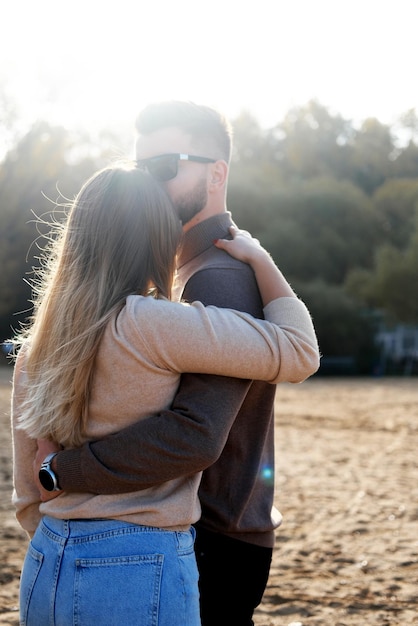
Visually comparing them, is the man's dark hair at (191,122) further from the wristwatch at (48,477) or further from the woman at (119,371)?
the wristwatch at (48,477)

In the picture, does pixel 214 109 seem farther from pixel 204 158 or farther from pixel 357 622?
pixel 357 622

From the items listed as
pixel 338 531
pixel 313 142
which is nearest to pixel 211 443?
pixel 338 531

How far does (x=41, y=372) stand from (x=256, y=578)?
827mm

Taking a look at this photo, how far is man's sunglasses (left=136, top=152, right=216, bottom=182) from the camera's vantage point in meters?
2.17

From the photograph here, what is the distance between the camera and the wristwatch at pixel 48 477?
6.02 feet

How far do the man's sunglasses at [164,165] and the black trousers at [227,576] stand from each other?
2.95ft

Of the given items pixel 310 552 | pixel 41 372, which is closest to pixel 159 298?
pixel 41 372

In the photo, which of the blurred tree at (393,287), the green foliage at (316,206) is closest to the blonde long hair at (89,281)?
the green foliage at (316,206)

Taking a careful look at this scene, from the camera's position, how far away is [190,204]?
7.12ft

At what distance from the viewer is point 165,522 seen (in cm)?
178

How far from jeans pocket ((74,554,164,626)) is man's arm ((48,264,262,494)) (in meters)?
0.16

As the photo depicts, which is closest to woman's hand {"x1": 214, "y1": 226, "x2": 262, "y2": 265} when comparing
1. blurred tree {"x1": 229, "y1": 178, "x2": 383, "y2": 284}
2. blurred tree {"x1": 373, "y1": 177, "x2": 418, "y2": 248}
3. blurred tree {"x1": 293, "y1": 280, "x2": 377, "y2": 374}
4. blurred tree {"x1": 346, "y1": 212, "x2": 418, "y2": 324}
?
blurred tree {"x1": 293, "y1": 280, "x2": 377, "y2": 374}

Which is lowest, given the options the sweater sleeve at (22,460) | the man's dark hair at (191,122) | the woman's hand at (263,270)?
the sweater sleeve at (22,460)

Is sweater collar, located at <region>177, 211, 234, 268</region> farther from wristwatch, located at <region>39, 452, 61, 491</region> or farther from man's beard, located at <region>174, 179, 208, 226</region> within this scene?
wristwatch, located at <region>39, 452, 61, 491</region>
